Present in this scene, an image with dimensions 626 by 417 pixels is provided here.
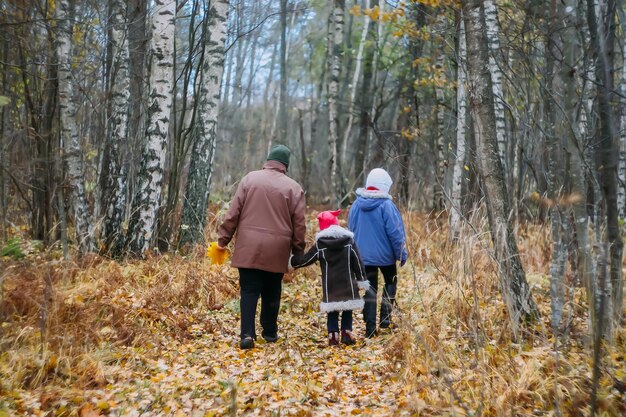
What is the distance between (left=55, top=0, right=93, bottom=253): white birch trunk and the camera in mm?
8461

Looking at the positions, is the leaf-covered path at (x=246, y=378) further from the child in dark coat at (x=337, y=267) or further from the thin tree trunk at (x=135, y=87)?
the thin tree trunk at (x=135, y=87)

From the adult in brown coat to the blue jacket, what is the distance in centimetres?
78

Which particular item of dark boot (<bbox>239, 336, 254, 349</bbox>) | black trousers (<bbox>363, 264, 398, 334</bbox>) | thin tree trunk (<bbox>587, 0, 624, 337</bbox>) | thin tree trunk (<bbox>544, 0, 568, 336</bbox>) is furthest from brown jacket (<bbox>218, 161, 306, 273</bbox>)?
thin tree trunk (<bbox>587, 0, 624, 337</bbox>)

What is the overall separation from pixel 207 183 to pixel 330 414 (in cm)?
603

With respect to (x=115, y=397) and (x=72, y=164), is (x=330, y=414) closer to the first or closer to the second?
(x=115, y=397)

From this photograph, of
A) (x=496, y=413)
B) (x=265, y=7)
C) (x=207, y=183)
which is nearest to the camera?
(x=496, y=413)

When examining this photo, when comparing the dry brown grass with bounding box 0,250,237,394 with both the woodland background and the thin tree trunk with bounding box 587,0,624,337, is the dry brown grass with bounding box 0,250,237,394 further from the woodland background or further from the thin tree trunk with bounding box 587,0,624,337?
the thin tree trunk with bounding box 587,0,624,337

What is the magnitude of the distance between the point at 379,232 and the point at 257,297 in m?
1.52

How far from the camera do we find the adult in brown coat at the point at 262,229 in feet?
19.0

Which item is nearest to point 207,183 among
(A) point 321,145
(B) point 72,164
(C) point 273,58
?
(B) point 72,164

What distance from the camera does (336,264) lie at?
6.04m

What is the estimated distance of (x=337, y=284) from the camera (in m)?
6.02

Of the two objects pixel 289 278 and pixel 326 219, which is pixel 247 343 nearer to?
pixel 326 219

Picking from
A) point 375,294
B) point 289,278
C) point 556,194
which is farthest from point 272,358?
point 289,278
